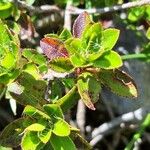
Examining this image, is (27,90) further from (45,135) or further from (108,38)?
(108,38)

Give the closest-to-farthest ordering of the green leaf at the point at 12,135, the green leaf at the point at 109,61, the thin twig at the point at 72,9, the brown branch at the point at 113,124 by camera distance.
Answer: the green leaf at the point at 109,61 < the green leaf at the point at 12,135 < the thin twig at the point at 72,9 < the brown branch at the point at 113,124

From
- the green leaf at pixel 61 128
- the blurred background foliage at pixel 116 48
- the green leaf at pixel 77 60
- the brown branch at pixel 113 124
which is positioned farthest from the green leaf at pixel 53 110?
the brown branch at pixel 113 124

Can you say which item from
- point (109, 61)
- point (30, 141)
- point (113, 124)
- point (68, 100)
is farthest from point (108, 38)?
point (113, 124)

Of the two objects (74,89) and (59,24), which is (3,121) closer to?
(59,24)

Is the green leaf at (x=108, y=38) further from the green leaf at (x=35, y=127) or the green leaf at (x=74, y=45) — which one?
the green leaf at (x=35, y=127)

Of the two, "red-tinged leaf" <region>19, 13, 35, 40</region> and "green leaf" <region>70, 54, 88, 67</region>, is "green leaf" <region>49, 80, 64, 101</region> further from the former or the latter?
"red-tinged leaf" <region>19, 13, 35, 40</region>

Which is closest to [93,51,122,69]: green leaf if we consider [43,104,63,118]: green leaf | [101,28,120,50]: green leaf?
[101,28,120,50]: green leaf

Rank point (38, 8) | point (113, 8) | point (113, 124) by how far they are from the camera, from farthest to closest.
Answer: point (113, 124), point (38, 8), point (113, 8)
